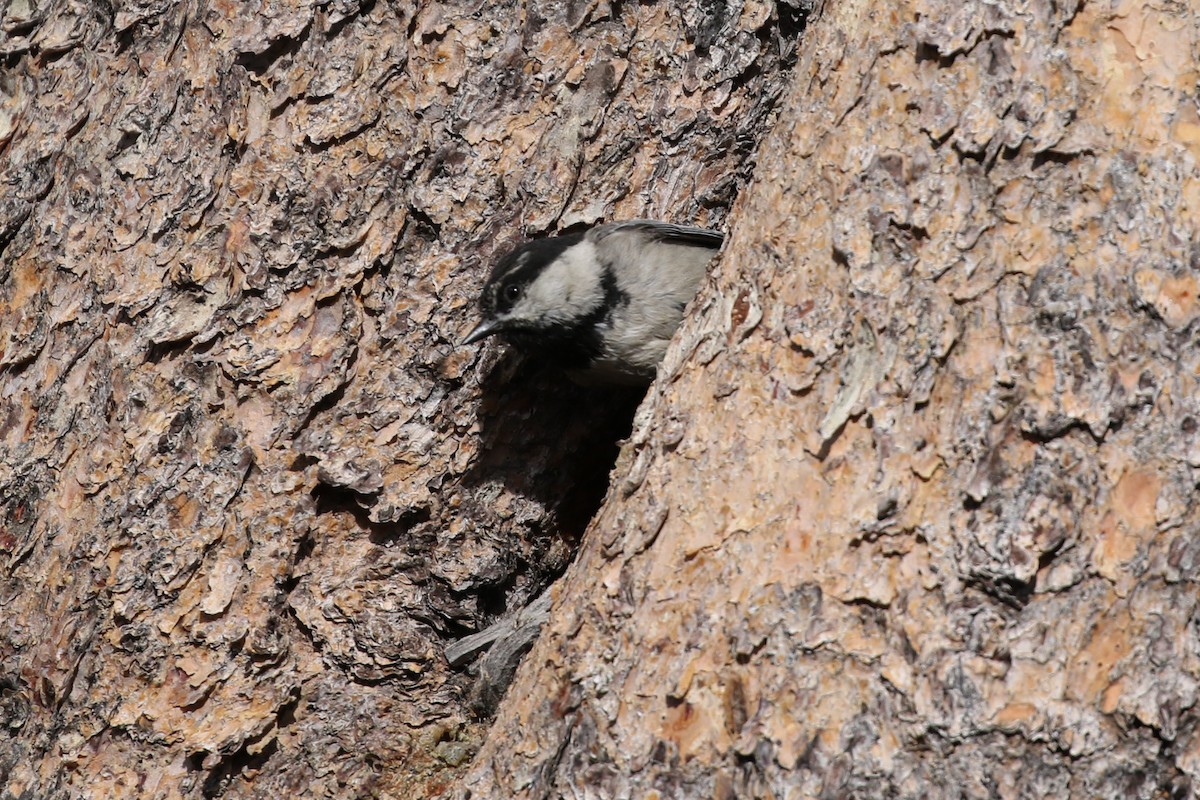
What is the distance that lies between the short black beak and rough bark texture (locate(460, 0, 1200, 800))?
2.78 ft

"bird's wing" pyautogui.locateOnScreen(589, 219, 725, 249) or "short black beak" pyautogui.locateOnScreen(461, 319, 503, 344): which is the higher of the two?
"bird's wing" pyautogui.locateOnScreen(589, 219, 725, 249)

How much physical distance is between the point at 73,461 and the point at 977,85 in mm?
2332

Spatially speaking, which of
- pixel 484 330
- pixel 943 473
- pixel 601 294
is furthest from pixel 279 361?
pixel 943 473

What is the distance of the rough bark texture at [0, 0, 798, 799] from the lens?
9.80 feet

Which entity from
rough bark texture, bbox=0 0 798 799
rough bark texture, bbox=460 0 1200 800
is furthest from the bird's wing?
rough bark texture, bbox=460 0 1200 800

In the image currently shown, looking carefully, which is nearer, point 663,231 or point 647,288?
point 663,231

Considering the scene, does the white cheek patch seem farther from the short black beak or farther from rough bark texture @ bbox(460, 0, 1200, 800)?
rough bark texture @ bbox(460, 0, 1200, 800)

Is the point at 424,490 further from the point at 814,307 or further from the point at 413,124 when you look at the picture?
the point at 814,307

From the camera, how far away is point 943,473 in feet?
6.88

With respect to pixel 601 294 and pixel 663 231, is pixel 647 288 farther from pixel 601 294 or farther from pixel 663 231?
pixel 663 231

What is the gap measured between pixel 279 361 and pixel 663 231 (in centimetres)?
109

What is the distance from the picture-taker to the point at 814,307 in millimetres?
2289

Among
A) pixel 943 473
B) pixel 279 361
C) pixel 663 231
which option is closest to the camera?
pixel 943 473

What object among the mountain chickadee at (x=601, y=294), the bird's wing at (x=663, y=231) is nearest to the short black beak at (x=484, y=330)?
the mountain chickadee at (x=601, y=294)
